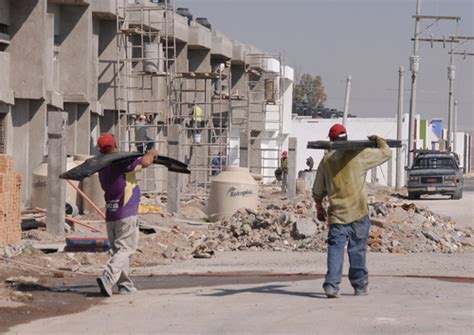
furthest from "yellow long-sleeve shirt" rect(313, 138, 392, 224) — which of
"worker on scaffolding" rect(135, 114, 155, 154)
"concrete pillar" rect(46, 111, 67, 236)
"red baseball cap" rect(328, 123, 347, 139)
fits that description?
"worker on scaffolding" rect(135, 114, 155, 154)

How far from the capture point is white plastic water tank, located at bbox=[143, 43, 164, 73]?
128ft

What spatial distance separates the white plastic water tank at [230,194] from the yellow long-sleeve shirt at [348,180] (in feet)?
46.4

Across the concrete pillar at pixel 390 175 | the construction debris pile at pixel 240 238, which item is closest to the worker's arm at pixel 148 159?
the construction debris pile at pixel 240 238

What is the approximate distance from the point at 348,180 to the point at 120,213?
272 centimetres

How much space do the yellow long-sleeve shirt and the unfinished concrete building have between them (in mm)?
13450

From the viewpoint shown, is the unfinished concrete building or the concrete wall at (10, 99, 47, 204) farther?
the concrete wall at (10, 99, 47, 204)

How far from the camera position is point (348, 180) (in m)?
13.3

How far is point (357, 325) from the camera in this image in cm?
1130

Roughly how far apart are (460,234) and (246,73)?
32.6 metres

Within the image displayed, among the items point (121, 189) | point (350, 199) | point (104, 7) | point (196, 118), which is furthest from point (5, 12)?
point (350, 199)

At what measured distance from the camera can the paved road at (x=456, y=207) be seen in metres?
35.1

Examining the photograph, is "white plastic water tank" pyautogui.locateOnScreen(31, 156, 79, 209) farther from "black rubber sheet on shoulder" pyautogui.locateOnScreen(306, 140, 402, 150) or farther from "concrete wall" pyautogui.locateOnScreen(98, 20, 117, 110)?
"black rubber sheet on shoulder" pyautogui.locateOnScreen(306, 140, 402, 150)

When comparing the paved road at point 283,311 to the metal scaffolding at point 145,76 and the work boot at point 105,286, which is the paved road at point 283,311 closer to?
the work boot at point 105,286

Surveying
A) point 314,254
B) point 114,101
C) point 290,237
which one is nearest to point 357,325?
point 314,254
